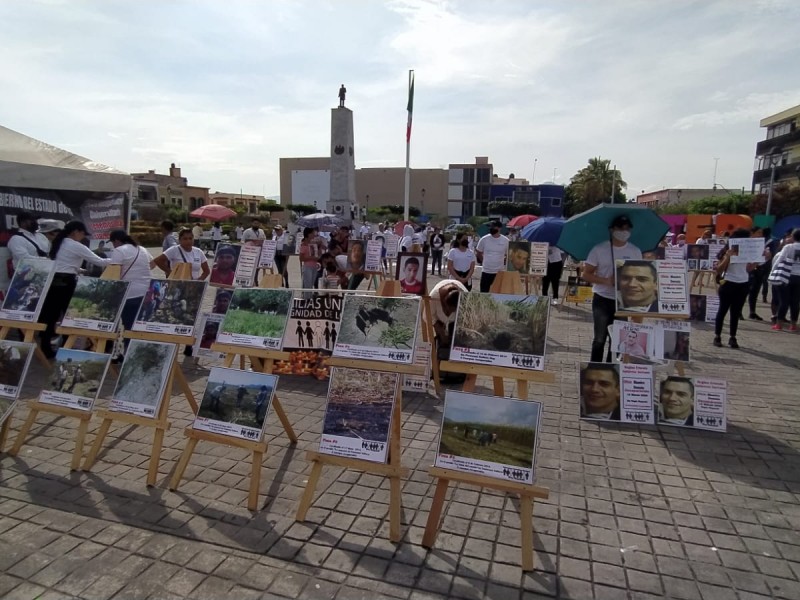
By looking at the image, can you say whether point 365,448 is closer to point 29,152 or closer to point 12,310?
point 12,310

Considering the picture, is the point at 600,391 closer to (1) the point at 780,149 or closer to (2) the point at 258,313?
(2) the point at 258,313

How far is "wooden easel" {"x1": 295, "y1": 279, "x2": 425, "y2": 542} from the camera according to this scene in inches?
119

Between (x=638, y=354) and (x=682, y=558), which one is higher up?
(x=638, y=354)

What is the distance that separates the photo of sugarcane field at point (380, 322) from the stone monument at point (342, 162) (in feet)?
93.3

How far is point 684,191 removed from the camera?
7512 centimetres

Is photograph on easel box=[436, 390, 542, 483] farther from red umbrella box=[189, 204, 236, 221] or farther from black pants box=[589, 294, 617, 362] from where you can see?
red umbrella box=[189, 204, 236, 221]

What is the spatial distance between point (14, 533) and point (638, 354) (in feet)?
16.8

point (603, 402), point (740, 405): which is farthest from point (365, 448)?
point (740, 405)

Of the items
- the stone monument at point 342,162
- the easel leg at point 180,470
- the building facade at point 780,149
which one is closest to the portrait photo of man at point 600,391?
the easel leg at point 180,470

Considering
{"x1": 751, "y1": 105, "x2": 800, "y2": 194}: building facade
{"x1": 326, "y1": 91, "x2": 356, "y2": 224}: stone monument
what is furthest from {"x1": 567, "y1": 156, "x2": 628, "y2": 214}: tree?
{"x1": 326, "y1": 91, "x2": 356, "y2": 224}: stone monument

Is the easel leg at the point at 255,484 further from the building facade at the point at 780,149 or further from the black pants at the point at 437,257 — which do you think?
the building facade at the point at 780,149

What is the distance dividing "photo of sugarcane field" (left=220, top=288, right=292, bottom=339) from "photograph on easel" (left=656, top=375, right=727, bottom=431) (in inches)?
145

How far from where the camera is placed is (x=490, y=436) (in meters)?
2.91

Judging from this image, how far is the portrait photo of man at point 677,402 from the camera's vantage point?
4711mm
